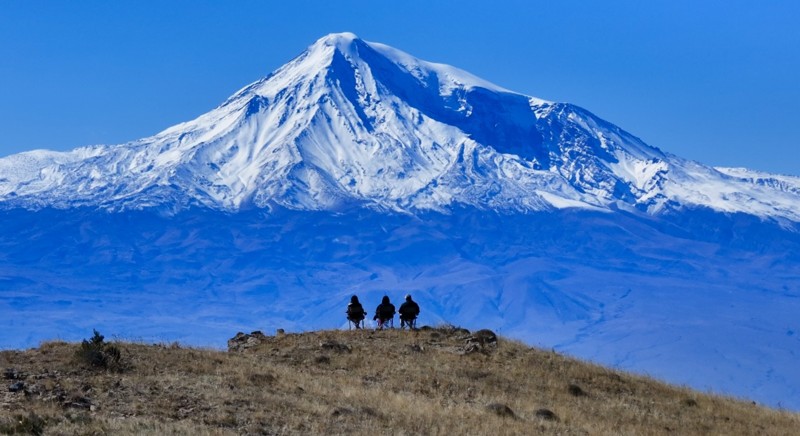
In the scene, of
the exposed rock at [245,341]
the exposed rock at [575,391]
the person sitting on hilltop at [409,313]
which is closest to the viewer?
the exposed rock at [575,391]

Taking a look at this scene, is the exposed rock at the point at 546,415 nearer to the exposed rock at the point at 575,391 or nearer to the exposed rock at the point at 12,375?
the exposed rock at the point at 575,391

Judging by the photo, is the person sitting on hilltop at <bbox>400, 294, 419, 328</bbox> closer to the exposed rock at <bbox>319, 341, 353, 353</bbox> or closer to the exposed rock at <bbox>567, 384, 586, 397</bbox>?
the exposed rock at <bbox>319, 341, 353, 353</bbox>

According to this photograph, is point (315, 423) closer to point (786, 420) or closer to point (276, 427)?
point (276, 427)

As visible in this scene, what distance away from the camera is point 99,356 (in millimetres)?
24781

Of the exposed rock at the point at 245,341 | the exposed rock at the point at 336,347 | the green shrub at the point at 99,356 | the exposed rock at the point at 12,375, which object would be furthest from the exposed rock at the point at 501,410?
the exposed rock at the point at 245,341

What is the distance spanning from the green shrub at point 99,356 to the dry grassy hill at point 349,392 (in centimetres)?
3

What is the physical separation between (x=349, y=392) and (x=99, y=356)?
4875 millimetres

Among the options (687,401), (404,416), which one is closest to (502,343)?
(687,401)

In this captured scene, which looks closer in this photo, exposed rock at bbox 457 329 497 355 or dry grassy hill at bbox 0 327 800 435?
dry grassy hill at bbox 0 327 800 435

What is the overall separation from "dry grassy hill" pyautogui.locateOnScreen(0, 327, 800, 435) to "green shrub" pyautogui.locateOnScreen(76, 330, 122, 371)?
27mm

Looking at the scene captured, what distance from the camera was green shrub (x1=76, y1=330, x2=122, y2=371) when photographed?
24750 mm

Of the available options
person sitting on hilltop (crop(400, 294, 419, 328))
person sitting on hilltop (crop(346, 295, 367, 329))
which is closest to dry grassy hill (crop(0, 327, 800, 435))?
person sitting on hilltop (crop(400, 294, 419, 328))

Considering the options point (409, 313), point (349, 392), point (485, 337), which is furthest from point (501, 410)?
point (409, 313)

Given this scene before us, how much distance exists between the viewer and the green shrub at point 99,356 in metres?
24.8
